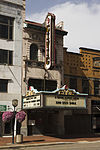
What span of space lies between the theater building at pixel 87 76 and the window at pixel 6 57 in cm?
832

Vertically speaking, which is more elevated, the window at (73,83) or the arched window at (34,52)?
the arched window at (34,52)

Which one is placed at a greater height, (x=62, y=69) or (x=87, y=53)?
(x=87, y=53)

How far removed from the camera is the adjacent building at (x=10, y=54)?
28.8 meters

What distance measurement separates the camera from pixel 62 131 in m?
31.0

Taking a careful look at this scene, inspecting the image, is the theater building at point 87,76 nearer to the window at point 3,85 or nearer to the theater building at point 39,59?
the theater building at point 39,59

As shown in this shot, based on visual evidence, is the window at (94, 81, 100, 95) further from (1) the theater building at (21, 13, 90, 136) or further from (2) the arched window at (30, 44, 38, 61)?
(2) the arched window at (30, 44, 38, 61)

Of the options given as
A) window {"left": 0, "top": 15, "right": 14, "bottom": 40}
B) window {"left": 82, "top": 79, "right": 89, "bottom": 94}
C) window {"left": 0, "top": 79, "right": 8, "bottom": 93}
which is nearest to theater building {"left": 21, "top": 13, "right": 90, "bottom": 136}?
window {"left": 0, "top": 15, "right": 14, "bottom": 40}

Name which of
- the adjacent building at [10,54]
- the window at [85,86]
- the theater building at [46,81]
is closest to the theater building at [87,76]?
the window at [85,86]

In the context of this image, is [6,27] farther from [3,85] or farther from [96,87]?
[96,87]

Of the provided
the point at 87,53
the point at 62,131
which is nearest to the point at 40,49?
the point at 87,53

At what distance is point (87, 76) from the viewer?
3622 centimetres

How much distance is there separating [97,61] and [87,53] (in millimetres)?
2112

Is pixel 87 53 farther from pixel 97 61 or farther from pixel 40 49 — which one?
pixel 40 49

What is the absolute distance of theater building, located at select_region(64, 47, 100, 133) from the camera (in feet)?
113
